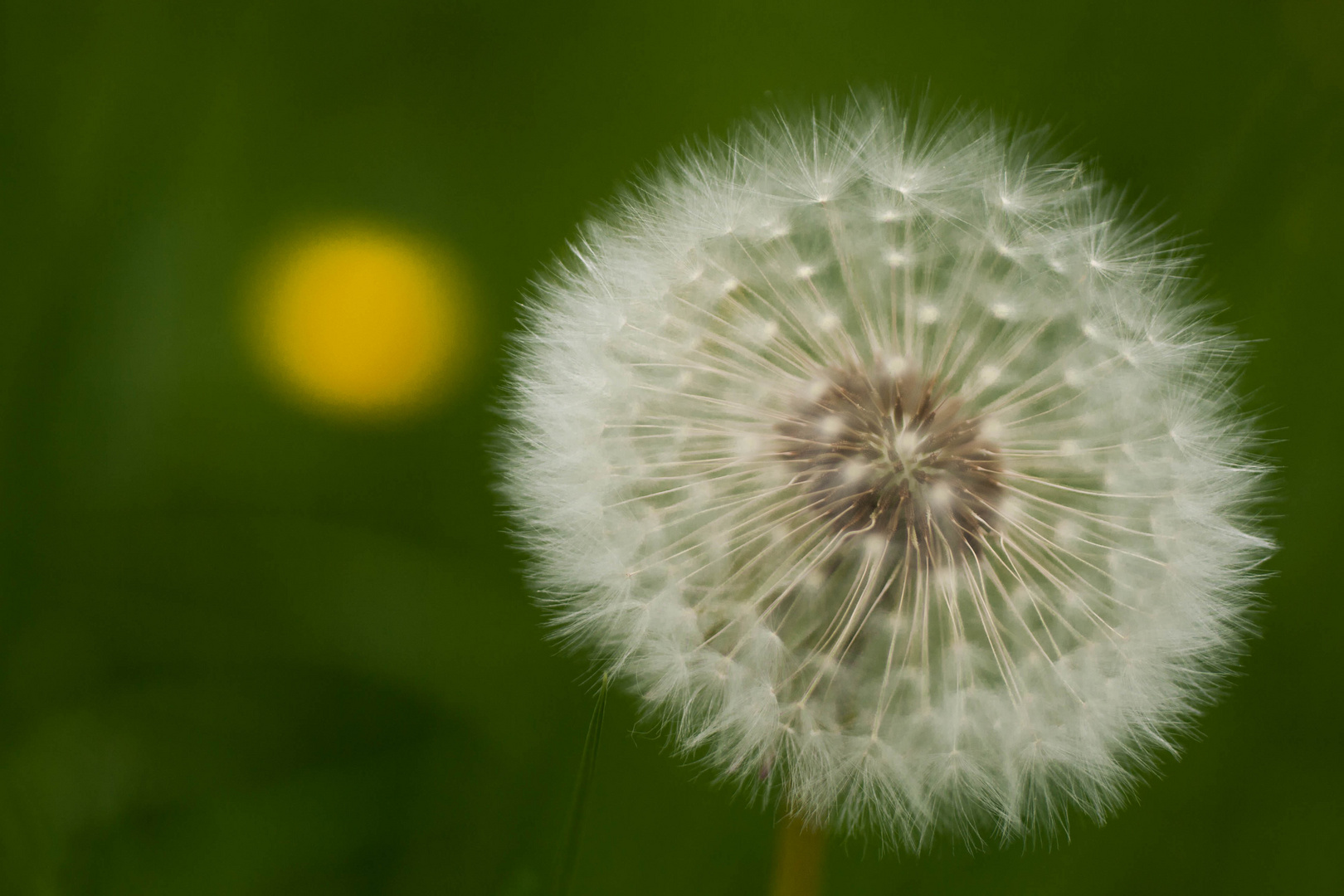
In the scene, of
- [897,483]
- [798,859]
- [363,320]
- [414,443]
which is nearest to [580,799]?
[798,859]

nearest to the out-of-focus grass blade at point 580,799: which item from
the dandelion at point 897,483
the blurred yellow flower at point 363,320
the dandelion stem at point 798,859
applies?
the dandelion at point 897,483

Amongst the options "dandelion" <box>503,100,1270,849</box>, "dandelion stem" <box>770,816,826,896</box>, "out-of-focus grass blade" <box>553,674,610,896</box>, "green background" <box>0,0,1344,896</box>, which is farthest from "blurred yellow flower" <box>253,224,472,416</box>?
"dandelion stem" <box>770,816,826,896</box>

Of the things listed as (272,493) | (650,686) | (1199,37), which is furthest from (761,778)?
(1199,37)

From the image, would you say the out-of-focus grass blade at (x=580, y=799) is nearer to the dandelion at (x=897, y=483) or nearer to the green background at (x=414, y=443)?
the dandelion at (x=897, y=483)

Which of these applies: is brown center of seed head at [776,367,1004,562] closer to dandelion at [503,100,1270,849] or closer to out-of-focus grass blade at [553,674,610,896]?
dandelion at [503,100,1270,849]

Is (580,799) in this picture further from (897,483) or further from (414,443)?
(414,443)

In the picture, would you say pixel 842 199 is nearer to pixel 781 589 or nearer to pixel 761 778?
pixel 781 589
